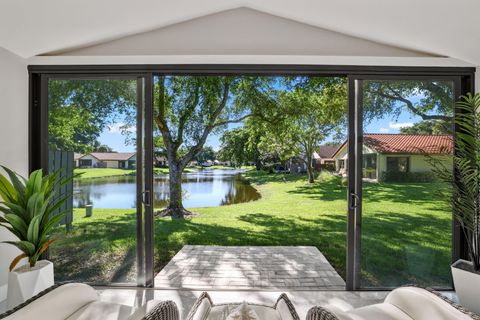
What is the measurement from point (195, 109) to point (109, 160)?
6.08ft

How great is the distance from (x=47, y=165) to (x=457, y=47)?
4037 mm

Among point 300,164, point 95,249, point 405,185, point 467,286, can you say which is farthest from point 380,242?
point 95,249

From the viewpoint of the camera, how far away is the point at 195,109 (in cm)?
437

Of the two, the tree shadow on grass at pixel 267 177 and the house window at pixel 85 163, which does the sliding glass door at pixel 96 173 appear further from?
the tree shadow on grass at pixel 267 177

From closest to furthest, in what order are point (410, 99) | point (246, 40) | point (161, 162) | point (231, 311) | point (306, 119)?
point (231, 311), point (246, 40), point (410, 99), point (161, 162), point (306, 119)

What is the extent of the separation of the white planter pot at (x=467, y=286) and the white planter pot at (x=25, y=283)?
322 centimetres

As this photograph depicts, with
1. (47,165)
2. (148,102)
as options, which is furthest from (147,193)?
(47,165)

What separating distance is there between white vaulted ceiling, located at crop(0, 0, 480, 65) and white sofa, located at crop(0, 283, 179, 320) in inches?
76.8

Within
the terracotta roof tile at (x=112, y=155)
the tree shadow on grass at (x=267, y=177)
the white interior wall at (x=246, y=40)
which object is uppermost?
the white interior wall at (x=246, y=40)

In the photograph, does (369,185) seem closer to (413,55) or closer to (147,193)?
(413,55)

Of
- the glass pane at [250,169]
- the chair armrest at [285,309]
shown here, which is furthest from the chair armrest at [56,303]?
the glass pane at [250,169]

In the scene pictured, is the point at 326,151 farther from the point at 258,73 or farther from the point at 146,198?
the point at 146,198

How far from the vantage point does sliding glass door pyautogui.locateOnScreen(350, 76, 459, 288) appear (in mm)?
2727

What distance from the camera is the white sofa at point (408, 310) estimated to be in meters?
1.25
